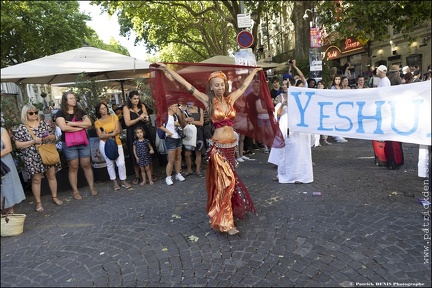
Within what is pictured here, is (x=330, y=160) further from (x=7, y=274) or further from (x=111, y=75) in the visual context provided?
(x=111, y=75)

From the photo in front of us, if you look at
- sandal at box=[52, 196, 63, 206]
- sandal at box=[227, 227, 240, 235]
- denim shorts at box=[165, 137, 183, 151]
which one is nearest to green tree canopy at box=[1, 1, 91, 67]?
sandal at box=[52, 196, 63, 206]

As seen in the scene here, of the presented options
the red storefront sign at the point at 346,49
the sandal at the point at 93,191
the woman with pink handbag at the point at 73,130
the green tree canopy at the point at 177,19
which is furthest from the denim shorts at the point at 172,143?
the red storefront sign at the point at 346,49

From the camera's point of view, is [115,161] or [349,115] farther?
[115,161]

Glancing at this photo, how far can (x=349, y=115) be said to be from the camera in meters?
4.86

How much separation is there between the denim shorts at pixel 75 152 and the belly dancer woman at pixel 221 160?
266 cm

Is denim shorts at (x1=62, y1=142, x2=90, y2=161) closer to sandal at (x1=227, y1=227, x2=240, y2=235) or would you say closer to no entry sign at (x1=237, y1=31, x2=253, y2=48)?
sandal at (x1=227, y1=227, x2=240, y2=235)

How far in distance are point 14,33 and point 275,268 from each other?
24605mm

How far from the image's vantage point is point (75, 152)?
5.72 meters

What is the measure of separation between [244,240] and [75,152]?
3650 millimetres

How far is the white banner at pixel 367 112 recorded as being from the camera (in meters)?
3.96

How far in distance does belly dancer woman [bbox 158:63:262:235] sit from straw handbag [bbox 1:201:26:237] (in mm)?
2663

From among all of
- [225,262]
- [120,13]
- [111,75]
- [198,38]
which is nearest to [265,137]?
[225,262]

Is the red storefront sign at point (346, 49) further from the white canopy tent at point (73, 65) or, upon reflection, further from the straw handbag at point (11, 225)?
the straw handbag at point (11, 225)

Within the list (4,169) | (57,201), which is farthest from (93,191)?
(4,169)
